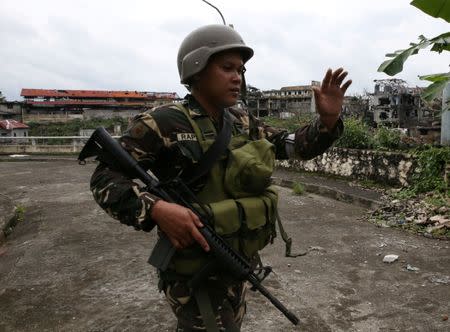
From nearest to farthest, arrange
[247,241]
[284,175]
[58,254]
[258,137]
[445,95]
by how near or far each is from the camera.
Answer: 1. [247,241]
2. [258,137]
3. [58,254]
4. [445,95]
5. [284,175]

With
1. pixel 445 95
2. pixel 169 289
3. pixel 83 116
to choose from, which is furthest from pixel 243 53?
pixel 83 116

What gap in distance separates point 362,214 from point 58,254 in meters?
3.99

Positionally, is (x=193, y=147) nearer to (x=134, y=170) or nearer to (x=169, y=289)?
(x=134, y=170)

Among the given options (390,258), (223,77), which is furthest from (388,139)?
(223,77)

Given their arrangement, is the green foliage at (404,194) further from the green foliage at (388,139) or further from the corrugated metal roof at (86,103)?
the corrugated metal roof at (86,103)

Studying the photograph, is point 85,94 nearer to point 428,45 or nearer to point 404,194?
point 404,194

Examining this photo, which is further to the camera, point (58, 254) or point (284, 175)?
point (284, 175)

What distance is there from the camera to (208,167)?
151cm

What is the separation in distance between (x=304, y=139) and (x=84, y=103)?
157 feet

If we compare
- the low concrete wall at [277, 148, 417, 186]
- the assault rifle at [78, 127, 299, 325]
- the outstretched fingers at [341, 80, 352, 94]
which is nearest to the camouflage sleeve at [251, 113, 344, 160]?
the outstretched fingers at [341, 80, 352, 94]

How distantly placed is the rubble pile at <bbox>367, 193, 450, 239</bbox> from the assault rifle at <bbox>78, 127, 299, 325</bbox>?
147 inches

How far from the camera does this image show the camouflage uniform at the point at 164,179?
1.42 meters

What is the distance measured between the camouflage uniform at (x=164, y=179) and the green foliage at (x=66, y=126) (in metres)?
39.2

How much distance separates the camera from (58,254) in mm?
4008
